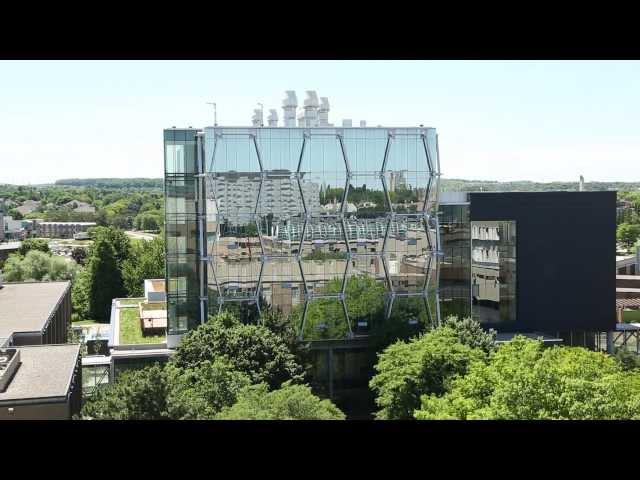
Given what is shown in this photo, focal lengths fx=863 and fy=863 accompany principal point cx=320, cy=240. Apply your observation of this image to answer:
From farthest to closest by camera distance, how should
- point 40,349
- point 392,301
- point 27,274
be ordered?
point 27,274, point 392,301, point 40,349

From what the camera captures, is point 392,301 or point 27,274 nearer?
point 392,301

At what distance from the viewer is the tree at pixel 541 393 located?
8633 mm

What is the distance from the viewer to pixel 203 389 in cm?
1089

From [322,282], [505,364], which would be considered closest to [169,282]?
[322,282]

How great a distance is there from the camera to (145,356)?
14734 millimetres

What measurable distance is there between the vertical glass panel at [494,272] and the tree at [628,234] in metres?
34.1

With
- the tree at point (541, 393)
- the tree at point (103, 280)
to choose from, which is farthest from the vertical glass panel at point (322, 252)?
the tree at point (103, 280)

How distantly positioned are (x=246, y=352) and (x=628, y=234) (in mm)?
41673

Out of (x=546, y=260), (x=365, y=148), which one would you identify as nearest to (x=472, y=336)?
(x=365, y=148)

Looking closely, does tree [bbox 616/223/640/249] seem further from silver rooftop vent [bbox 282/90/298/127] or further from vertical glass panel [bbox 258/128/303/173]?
vertical glass panel [bbox 258/128/303/173]
